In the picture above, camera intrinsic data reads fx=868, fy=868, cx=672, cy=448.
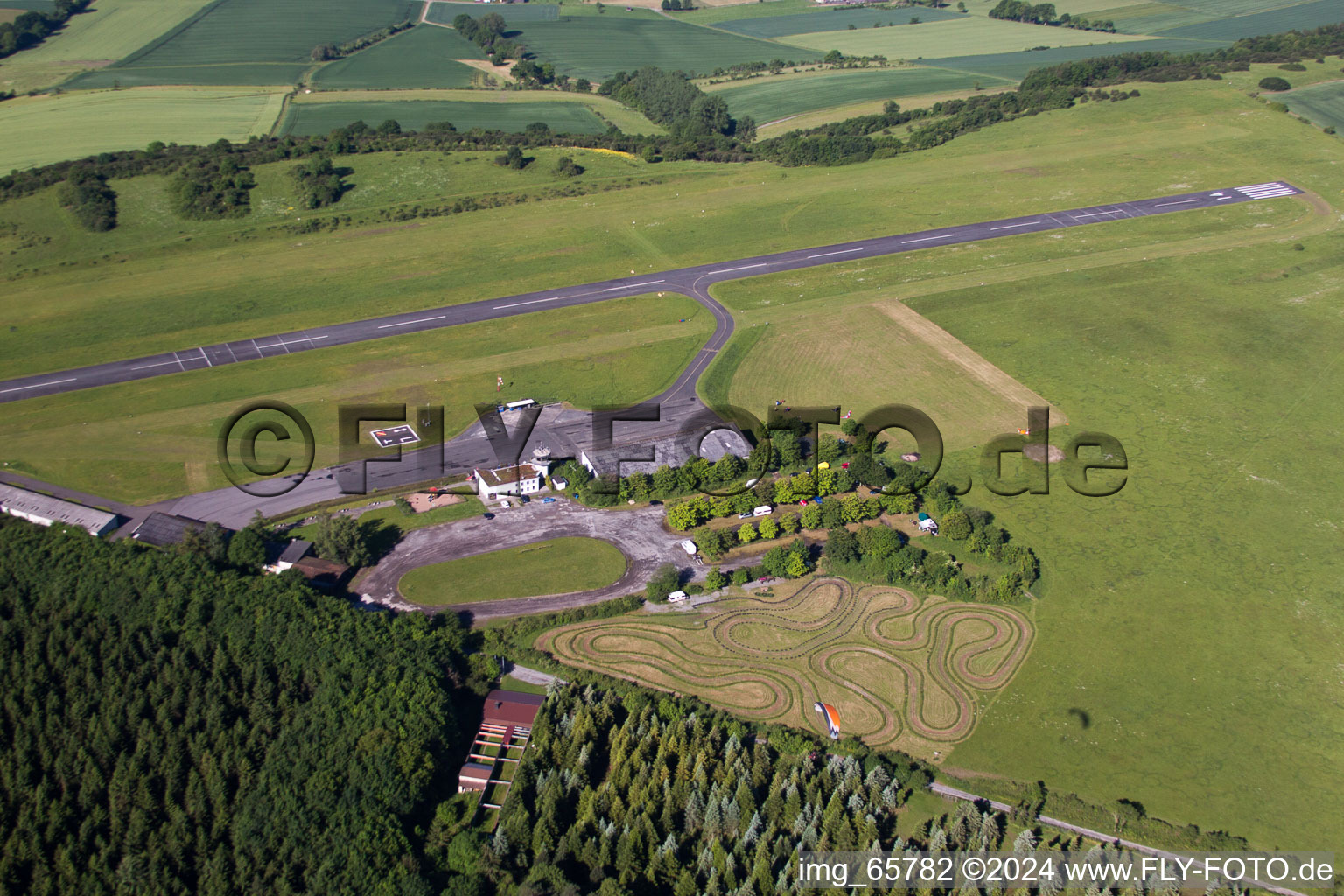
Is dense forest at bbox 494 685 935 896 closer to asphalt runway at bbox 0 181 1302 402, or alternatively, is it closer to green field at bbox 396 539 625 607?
green field at bbox 396 539 625 607

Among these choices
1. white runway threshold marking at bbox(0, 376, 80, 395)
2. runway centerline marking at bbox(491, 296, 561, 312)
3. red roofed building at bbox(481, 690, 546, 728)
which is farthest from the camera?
runway centerline marking at bbox(491, 296, 561, 312)

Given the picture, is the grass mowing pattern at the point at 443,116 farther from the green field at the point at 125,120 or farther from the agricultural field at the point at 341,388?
the agricultural field at the point at 341,388

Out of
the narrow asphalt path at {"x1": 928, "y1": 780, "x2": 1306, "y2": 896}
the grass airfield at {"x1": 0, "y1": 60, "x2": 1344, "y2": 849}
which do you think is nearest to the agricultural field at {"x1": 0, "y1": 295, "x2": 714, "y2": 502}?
the grass airfield at {"x1": 0, "y1": 60, "x2": 1344, "y2": 849}

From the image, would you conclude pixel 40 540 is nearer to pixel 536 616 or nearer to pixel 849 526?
pixel 536 616

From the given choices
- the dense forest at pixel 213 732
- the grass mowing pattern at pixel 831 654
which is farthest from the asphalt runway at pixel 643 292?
the dense forest at pixel 213 732

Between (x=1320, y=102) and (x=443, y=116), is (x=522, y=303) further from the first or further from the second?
(x=1320, y=102)
